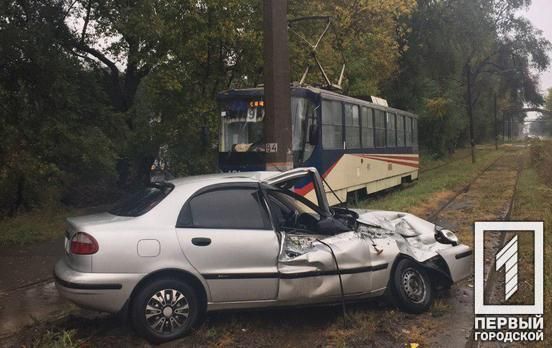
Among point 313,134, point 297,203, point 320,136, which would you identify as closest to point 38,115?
point 313,134

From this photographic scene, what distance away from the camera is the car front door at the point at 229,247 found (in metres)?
5.01

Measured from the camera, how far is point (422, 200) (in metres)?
15.0

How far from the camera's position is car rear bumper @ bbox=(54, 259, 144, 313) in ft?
15.6

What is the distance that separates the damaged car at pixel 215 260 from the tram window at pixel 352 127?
28.3 feet

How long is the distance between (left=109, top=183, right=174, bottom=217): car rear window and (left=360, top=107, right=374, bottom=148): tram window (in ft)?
34.6

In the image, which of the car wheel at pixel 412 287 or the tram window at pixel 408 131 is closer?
the car wheel at pixel 412 287

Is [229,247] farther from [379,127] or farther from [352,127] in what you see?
[379,127]

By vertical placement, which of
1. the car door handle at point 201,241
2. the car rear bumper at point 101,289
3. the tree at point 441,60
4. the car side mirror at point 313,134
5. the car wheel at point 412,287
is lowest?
the car wheel at point 412,287

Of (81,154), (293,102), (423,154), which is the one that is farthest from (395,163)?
(423,154)

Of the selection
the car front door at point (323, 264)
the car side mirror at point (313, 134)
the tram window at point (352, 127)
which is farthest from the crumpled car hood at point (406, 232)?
the tram window at point (352, 127)

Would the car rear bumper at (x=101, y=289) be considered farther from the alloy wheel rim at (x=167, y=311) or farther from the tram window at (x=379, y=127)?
the tram window at (x=379, y=127)

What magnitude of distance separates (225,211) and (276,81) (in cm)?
332

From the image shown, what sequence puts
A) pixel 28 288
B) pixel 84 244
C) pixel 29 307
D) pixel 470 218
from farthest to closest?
pixel 470 218 → pixel 28 288 → pixel 29 307 → pixel 84 244

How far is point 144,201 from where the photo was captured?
17.8ft
